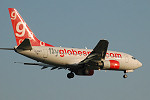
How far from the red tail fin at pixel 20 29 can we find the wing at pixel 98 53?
20.0ft

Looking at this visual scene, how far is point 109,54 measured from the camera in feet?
151

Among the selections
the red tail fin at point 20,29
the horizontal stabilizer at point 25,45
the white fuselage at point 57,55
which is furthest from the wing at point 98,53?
the horizontal stabilizer at point 25,45

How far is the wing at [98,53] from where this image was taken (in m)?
37.6

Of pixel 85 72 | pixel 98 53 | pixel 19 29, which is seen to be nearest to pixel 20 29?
pixel 19 29

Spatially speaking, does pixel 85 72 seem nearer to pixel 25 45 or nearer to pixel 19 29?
pixel 25 45

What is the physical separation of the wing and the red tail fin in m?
6.10

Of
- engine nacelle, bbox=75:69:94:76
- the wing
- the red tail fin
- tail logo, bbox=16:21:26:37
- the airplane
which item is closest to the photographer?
the wing

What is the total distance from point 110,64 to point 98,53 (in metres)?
3.71

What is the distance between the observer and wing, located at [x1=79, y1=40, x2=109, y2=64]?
37594mm

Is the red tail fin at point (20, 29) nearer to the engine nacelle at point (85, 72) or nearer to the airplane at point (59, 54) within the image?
the airplane at point (59, 54)

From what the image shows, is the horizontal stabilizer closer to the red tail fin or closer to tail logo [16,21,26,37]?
the red tail fin

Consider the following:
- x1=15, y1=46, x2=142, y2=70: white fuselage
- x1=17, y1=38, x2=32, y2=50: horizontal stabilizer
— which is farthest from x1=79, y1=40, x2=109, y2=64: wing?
x1=17, y1=38, x2=32, y2=50: horizontal stabilizer

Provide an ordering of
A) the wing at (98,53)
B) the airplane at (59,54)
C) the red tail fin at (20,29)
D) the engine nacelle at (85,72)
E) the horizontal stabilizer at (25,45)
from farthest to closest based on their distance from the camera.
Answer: the engine nacelle at (85,72) → the red tail fin at (20,29) → the airplane at (59,54) → the horizontal stabilizer at (25,45) → the wing at (98,53)

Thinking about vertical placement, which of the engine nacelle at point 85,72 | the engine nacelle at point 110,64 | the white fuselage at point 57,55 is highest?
the white fuselage at point 57,55
